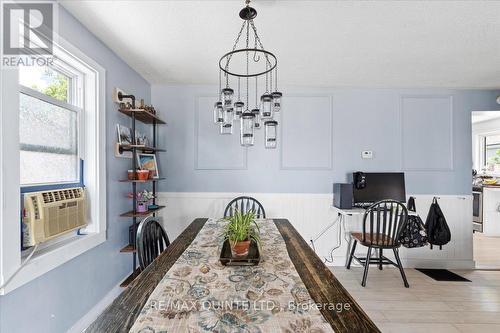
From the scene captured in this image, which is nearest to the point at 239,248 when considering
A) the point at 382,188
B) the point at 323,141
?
the point at 323,141

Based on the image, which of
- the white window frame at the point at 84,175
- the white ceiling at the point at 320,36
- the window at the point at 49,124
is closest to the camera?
the white window frame at the point at 84,175

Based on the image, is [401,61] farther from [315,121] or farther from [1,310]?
[1,310]

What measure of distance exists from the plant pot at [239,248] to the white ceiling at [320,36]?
1.57 m

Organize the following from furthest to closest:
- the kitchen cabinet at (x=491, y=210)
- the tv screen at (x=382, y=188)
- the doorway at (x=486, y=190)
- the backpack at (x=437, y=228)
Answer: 1. the kitchen cabinet at (x=491, y=210)
2. the doorway at (x=486, y=190)
3. the tv screen at (x=382, y=188)
4. the backpack at (x=437, y=228)

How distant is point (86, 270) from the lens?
6.43 ft

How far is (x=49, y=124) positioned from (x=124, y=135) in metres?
0.76

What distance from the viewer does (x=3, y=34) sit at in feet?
4.31

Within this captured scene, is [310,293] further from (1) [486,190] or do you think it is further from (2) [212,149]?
(1) [486,190]

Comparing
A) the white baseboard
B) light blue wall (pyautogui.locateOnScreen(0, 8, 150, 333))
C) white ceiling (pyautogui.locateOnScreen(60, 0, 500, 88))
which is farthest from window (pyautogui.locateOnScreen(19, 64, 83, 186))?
the white baseboard

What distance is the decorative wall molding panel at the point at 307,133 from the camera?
128 inches

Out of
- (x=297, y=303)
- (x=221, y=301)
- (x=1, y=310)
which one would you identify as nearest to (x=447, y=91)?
(x=297, y=303)

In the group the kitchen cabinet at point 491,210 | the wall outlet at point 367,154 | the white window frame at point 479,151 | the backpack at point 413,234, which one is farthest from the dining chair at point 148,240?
the white window frame at point 479,151

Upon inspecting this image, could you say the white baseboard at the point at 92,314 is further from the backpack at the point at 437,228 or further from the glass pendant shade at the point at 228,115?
the backpack at the point at 437,228

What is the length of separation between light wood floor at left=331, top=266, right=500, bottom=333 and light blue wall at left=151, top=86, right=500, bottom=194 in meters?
1.11
